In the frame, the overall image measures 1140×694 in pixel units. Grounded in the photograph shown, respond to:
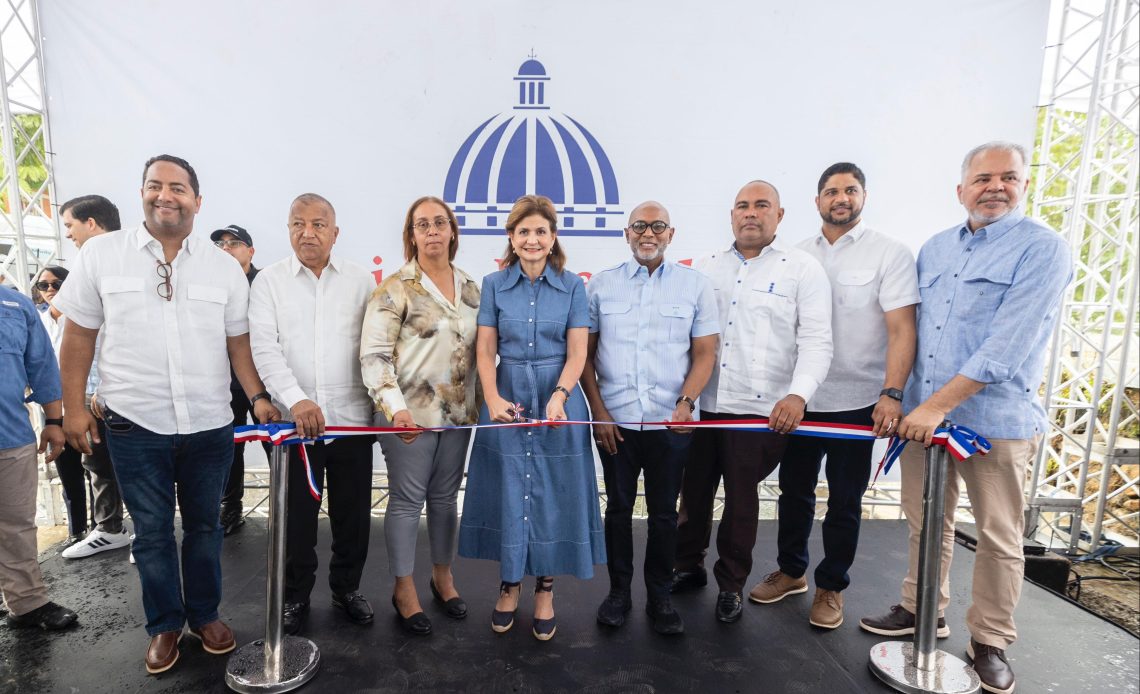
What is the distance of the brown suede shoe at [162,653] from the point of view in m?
2.11

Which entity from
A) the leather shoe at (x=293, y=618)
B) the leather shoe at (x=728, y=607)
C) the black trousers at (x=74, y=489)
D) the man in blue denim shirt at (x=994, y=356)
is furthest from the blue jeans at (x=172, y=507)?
the man in blue denim shirt at (x=994, y=356)

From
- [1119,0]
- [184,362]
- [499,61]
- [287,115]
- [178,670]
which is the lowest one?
[178,670]

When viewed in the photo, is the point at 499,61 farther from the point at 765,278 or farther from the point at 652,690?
the point at 652,690

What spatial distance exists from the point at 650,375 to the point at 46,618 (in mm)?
2848

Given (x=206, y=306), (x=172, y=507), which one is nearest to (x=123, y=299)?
(x=206, y=306)

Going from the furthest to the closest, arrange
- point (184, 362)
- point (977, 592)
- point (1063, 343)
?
point (1063, 343)
point (977, 592)
point (184, 362)

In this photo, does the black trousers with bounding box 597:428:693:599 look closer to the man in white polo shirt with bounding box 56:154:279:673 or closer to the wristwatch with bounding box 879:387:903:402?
the wristwatch with bounding box 879:387:903:402

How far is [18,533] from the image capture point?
2.41 metres

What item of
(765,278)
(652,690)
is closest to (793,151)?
(765,278)

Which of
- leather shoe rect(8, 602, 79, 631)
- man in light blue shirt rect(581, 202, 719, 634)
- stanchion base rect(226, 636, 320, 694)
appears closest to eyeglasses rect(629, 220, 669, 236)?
man in light blue shirt rect(581, 202, 719, 634)

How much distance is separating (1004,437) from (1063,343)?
2712 millimetres

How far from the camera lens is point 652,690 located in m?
2.05

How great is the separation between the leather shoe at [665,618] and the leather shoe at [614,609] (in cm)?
12

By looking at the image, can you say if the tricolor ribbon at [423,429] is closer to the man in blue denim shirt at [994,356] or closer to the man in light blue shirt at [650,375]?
the man in light blue shirt at [650,375]
